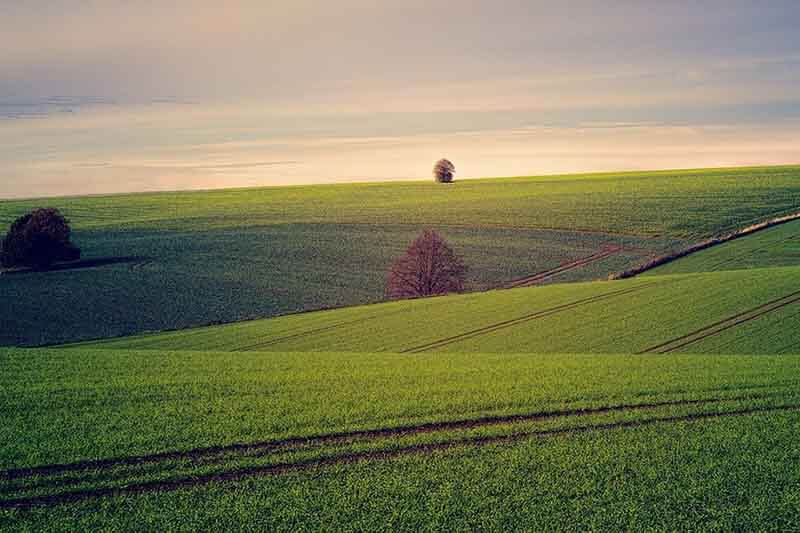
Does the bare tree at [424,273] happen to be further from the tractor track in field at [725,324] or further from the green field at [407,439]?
the tractor track in field at [725,324]

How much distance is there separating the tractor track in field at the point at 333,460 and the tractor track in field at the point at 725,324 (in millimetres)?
11357

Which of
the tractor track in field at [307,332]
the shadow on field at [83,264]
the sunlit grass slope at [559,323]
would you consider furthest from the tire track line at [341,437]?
the shadow on field at [83,264]

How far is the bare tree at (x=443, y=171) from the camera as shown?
129750 millimetres

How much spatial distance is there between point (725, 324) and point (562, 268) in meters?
23.9

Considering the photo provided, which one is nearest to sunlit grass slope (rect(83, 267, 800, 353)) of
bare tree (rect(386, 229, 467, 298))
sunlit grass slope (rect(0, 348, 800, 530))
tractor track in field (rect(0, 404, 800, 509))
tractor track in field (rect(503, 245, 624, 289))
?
bare tree (rect(386, 229, 467, 298))

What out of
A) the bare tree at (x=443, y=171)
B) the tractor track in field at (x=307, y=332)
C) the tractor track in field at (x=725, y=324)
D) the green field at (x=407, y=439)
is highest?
the bare tree at (x=443, y=171)

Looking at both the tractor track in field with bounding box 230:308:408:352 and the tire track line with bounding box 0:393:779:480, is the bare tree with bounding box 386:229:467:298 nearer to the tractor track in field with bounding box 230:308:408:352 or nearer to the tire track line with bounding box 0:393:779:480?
the tractor track in field with bounding box 230:308:408:352

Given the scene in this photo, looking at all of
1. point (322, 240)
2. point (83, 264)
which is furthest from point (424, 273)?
point (83, 264)

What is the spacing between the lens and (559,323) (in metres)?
28.5

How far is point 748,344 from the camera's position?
24344 mm

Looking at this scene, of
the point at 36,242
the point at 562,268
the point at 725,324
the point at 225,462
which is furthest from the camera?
the point at 36,242

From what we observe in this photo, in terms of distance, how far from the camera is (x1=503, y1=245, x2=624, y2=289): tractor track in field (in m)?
46.5

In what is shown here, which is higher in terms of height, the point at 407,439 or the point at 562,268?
the point at 407,439

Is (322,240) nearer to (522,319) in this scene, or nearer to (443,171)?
(522,319)
